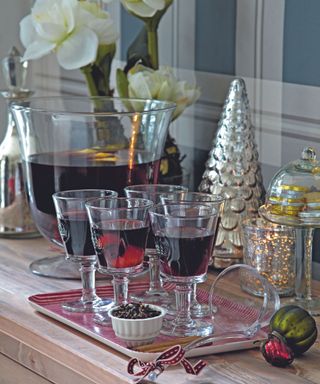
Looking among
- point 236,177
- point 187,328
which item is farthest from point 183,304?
point 236,177

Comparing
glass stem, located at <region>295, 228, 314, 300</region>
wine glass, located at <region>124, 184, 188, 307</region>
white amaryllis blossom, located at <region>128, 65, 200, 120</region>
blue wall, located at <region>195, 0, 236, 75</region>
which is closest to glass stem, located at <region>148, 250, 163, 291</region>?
wine glass, located at <region>124, 184, 188, 307</region>

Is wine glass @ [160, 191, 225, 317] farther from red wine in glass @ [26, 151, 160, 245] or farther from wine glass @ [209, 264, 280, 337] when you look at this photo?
red wine in glass @ [26, 151, 160, 245]

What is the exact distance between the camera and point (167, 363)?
1116 mm

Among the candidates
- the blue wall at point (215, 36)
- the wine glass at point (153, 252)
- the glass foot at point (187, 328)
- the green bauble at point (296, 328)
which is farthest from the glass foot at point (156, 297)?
the blue wall at point (215, 36)

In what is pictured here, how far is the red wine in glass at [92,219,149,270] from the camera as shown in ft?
4.16

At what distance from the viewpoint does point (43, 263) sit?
162cm

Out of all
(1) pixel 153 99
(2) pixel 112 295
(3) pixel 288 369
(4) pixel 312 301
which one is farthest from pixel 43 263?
(3) pixel 288 369

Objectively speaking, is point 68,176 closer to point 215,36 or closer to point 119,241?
point 119,241

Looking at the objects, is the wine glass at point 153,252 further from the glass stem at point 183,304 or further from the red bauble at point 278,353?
the red bauble at point 278,353

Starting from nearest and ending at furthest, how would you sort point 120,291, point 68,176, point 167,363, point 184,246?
point 167,363
point 184,246
point 120,291
point 68,176

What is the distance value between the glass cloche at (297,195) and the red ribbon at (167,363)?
1.05ft

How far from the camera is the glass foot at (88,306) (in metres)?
1.37

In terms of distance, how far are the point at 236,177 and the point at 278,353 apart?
0.48m

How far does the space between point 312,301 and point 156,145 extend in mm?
376
